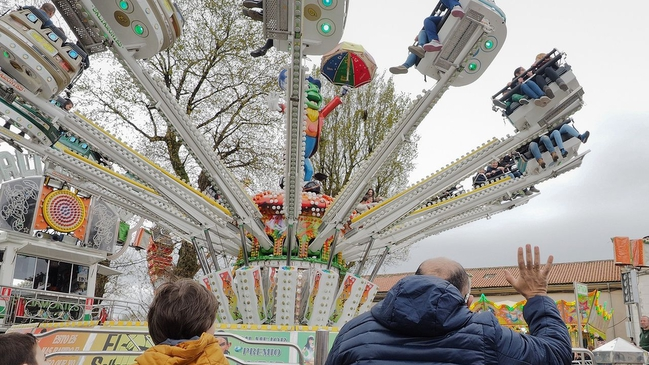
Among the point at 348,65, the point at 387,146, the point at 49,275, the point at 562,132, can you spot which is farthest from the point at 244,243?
the point at 49,275

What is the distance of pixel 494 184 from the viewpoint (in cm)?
920

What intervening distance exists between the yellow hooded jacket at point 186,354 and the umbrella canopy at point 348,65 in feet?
25.2

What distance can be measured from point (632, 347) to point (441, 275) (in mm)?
2829

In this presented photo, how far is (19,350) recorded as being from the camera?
1869 mm

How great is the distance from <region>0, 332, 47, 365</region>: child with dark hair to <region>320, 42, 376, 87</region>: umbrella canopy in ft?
25.3

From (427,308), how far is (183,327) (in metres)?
0.84

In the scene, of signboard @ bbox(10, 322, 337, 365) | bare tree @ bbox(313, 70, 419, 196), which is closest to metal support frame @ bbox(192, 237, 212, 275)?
signboard @ bbox(10, 322, 337, 365)

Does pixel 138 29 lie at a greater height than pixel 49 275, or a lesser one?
greater

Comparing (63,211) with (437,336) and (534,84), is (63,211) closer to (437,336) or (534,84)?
(534,84)

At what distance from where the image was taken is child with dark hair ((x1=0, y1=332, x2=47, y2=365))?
6.06 ft

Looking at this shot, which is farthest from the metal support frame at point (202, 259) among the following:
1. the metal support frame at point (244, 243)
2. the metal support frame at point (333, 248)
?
the metal support frame at point (333, 248)

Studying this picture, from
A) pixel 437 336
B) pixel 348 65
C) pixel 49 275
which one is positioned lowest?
pixel 437 336

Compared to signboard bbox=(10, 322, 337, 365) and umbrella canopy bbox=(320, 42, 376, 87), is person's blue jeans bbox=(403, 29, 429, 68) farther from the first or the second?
signboard bbox=(10, 322, 337, 365)

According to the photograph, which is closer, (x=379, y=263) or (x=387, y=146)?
(x=387, y=146)
